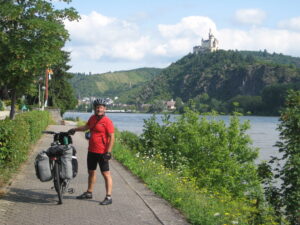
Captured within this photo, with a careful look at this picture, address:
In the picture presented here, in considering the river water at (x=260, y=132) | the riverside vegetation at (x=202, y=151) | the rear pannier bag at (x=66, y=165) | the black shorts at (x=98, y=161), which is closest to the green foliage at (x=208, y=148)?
the riverside vegetation at (x=202, y=151)

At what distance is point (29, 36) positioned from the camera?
56.2 ft

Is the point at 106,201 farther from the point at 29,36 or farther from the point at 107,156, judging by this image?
the point at 29,36

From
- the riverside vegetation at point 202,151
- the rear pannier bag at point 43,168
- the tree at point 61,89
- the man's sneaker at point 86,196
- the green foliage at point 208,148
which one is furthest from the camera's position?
the tree at point 61,89

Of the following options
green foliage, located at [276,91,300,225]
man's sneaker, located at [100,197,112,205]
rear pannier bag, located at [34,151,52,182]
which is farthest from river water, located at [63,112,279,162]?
rear pannier bag, located at [34,151,52,182]

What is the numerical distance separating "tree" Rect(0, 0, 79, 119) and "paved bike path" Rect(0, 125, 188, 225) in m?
7.67

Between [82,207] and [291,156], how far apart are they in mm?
3876

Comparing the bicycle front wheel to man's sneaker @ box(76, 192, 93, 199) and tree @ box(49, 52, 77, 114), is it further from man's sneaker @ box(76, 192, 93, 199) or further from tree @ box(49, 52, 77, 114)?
tree @ box(49, 52, 77, 114)

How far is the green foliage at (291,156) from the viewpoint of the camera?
814cm

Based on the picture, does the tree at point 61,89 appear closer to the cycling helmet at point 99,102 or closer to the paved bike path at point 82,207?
the paved bike path at point 82,207

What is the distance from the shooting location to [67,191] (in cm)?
857

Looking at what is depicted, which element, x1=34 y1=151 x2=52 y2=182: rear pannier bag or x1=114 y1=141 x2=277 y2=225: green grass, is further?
x1=34 y1=151 x2=52 y2=182: rear pannier bag

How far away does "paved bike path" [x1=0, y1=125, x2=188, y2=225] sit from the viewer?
6.43 m

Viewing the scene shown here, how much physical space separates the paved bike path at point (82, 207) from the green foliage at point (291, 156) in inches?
86.8

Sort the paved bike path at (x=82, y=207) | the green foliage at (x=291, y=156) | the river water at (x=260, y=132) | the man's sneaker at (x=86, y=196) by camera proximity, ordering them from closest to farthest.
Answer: the paved bike path at (x=82, y=207) < the man's sneaker at (x=86, y=196) < the green foliage at (x=291, y=156) < the river water at (x=260, y=132)
